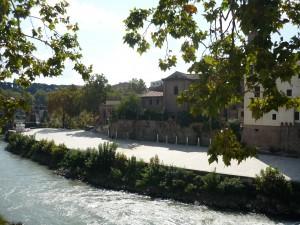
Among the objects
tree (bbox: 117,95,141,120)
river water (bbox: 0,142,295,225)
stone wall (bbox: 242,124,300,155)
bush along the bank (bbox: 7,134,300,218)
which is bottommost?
river water (bbox: 0,142,295,225)

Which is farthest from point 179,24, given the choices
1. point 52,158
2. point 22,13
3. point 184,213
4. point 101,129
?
point 101,129

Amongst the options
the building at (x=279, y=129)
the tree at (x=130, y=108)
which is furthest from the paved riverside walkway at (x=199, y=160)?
the tree at (x=130, y=108)

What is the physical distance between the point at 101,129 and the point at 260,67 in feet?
173

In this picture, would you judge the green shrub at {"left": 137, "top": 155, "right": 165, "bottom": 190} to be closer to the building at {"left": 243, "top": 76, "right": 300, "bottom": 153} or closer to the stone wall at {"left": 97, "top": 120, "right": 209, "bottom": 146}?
the building at {"left": 243, "top": 76, "right": 300, "bottom": 153}

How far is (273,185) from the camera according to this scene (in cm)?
2272

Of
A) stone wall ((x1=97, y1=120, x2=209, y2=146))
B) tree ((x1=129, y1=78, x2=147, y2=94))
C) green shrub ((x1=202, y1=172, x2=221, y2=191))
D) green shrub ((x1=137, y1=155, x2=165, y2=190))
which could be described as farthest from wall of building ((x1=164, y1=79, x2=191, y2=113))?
tree ((x1=129, y1=78, x2=147, y2=94))

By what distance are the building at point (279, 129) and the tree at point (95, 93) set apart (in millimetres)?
36073

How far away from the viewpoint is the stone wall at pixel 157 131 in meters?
41.8

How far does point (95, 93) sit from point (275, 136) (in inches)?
1558

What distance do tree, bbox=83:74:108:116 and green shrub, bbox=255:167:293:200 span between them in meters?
47.5

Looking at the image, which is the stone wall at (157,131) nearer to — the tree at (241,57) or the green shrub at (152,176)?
the green shrub at (152,176)

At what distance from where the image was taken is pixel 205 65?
19.9 feet

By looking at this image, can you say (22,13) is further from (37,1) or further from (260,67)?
(260,67)

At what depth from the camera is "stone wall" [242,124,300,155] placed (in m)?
33.6
